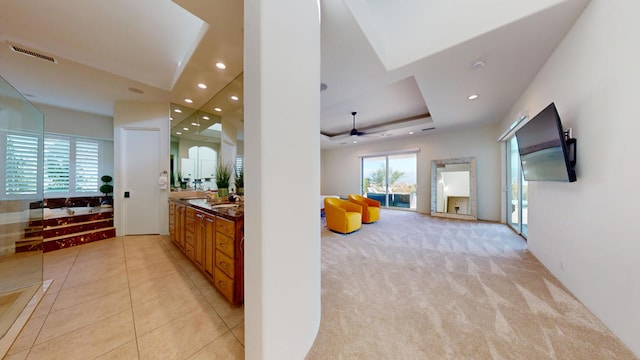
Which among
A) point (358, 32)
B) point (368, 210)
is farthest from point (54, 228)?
point (368, 210)

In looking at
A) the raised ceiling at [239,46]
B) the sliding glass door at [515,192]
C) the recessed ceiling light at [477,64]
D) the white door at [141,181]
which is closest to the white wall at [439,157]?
the sliding glass door at [515,192]

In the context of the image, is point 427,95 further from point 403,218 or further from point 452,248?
point 403,218

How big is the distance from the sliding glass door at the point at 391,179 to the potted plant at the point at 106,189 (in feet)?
25.7

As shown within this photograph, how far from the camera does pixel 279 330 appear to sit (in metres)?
1.09

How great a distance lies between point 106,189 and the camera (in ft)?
15.8

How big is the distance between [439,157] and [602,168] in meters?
4.80

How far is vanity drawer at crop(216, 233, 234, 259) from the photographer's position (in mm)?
1714

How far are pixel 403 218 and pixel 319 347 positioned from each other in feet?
16.5

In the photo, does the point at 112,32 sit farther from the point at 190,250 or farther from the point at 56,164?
the point at 56,164

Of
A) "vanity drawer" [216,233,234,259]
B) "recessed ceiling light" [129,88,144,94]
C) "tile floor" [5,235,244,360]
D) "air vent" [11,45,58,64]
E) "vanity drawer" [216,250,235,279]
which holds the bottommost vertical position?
"tile floor" [5,235,244,360]

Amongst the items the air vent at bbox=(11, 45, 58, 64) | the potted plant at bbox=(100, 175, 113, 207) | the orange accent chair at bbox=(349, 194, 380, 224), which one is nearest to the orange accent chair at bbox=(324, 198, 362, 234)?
the orange accent chair at bbox=(349, 194, 380, 224)

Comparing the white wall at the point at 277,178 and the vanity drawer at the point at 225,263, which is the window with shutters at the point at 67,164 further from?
the white wall at the point at 277,178

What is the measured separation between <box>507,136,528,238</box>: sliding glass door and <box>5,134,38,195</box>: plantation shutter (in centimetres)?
809

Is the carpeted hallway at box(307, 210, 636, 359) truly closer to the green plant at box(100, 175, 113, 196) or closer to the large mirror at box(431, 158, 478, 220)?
the large mirror at box(431, 158, 478, 220)
